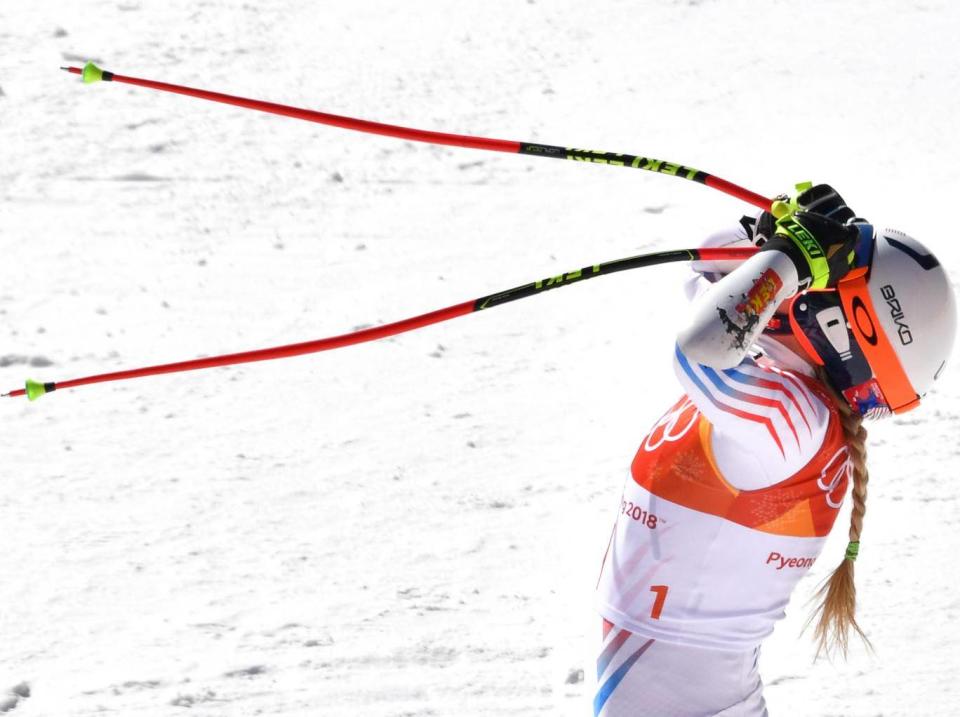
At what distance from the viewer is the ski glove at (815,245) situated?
210 cm

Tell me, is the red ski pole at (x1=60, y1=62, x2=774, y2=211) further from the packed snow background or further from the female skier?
the packed snow background

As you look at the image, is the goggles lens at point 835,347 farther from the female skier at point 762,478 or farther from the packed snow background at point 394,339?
the packed snow background at point 394,339

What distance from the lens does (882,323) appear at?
226cm

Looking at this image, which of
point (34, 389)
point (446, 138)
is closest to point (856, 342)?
point (446, 138)

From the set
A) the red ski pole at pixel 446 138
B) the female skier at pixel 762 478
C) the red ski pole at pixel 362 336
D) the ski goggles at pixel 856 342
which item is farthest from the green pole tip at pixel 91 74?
the ski goggles at pixel 856 342

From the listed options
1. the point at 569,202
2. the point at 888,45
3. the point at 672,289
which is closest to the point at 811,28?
the point at 888,45

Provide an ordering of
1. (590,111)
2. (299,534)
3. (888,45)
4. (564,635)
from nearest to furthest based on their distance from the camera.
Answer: (564,635)
(299,534)
(590,111)
(888,45)

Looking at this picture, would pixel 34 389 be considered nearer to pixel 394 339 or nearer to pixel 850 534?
pixel 850 534

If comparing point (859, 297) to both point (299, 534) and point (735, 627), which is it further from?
point (299, 534)

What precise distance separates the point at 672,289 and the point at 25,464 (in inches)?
97.7

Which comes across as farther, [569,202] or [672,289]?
[569,202]

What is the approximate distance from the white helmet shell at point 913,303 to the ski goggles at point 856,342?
0.01 metres

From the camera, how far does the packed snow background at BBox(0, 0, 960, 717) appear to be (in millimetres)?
3527

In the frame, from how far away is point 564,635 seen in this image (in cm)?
358
